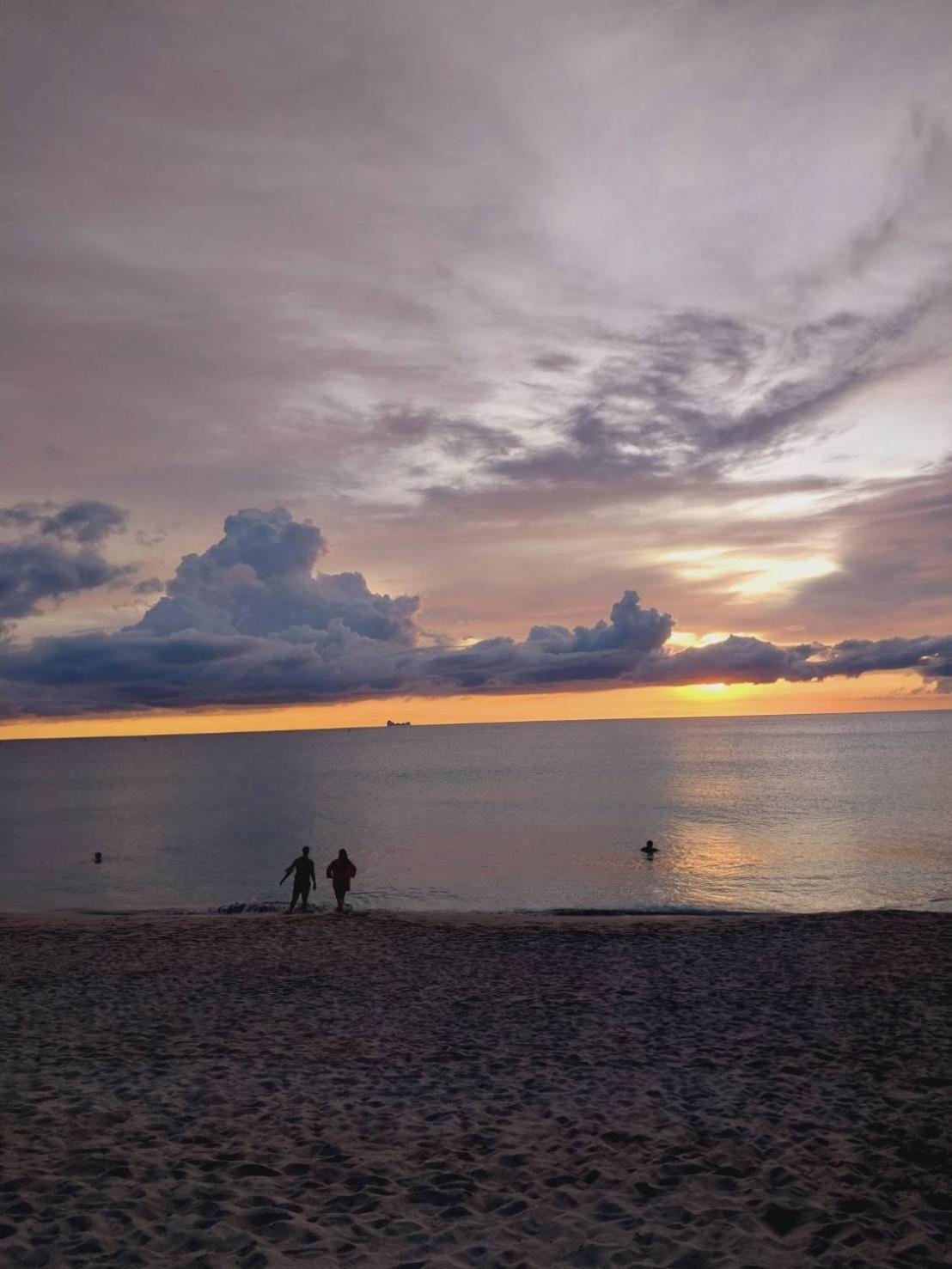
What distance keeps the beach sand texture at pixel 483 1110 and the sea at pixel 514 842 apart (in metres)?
16.8

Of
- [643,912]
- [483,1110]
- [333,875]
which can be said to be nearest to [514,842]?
[643,912]

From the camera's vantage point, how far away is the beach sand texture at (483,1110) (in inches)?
289

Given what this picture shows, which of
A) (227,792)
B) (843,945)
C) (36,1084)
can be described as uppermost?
(36,1084)

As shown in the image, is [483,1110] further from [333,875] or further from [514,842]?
[514,842]

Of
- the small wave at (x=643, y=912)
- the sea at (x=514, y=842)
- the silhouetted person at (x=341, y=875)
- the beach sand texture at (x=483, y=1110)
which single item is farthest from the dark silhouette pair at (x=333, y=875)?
the beach sand texture at (x=483, y=1110)

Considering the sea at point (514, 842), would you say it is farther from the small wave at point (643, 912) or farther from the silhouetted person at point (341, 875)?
the silhouetted person at point (341, 875)

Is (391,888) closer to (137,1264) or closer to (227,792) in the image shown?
(137,1264)

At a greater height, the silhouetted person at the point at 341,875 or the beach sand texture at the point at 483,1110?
the beach sand texture at the point at 483,1110

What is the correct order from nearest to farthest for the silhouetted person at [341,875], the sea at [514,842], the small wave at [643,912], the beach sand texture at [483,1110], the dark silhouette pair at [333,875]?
the beach sand texture at [483,1110], the silhouetted person at [341,875], the dark silhouette pair at [333,875], the small wave at [643,912], the sea at [514,842]

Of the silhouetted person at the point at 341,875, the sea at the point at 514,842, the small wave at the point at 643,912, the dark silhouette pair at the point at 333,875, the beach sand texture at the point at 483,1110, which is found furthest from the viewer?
the sea at the point at 514,842

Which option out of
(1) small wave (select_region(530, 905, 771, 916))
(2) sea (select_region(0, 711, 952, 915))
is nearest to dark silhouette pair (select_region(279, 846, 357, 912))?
(2) sea (select_region(0, 711, 952, 915))

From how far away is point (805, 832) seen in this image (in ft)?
192

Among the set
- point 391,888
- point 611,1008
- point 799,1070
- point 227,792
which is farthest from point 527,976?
point 227,792

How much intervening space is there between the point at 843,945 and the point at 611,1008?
746 cm
